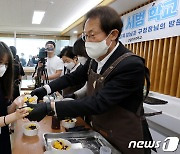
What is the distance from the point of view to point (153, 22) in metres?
2.79

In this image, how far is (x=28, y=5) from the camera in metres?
4.50

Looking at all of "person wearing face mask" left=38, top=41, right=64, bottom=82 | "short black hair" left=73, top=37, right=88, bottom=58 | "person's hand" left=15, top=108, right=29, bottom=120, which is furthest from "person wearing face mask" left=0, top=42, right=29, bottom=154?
"person wearing face mask" left=38, top=41, right=64, bottom=82

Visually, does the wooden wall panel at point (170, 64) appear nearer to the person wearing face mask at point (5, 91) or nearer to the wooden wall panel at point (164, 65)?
the wooden wall panel at point (164, 65)

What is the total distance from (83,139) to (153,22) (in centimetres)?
217

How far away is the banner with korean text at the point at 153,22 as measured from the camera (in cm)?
238

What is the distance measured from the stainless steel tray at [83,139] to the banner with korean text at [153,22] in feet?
5.71

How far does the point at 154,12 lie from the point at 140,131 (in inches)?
85.0

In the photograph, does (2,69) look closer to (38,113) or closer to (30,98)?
(30,98)

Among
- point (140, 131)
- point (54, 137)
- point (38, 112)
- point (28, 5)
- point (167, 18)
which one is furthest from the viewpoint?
point (28, 5)

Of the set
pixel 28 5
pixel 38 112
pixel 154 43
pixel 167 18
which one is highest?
pixel 28 5

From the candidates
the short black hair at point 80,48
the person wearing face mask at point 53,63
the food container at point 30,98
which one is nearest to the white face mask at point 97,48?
the food container at point 30,98

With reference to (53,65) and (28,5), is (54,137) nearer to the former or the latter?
(53,65)

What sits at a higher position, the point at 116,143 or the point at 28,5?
the point at 28,5

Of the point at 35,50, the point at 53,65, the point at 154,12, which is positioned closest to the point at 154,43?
the point at 154,12
